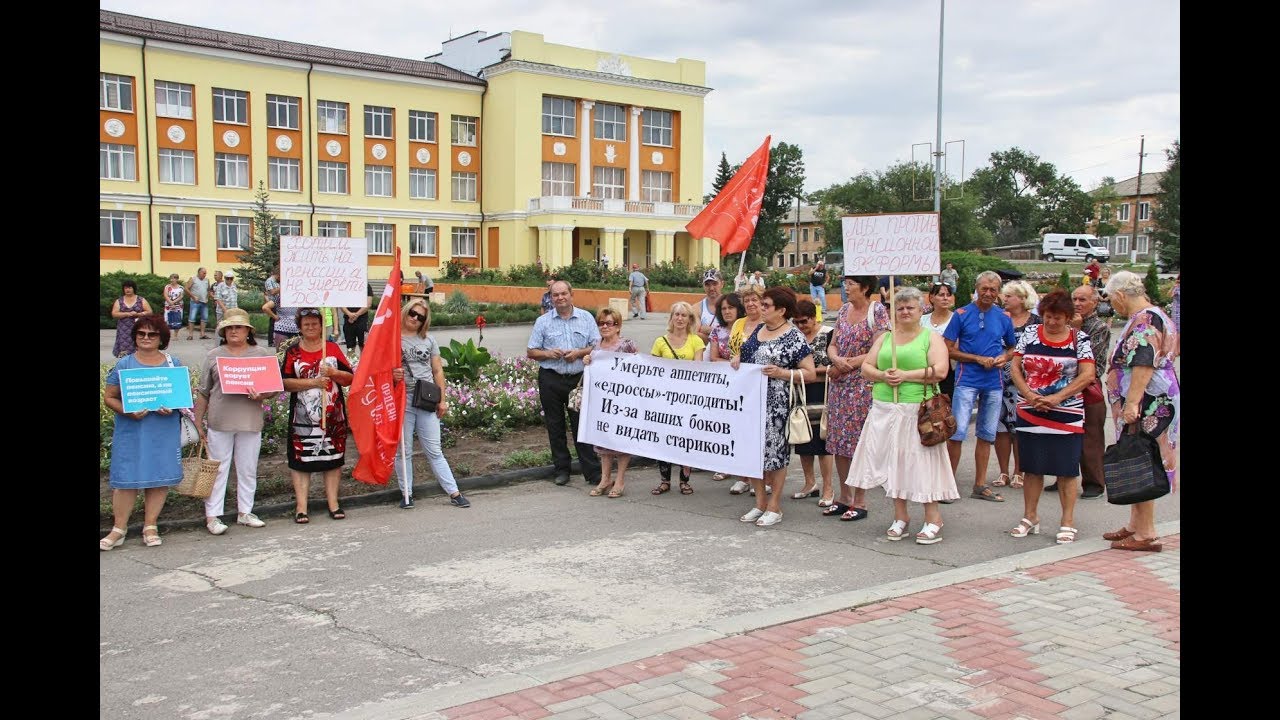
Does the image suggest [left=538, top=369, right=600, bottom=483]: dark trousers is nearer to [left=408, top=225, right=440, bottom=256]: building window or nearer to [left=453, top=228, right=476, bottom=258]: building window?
[left=408, top=225, right=440, bottom=256]: building window

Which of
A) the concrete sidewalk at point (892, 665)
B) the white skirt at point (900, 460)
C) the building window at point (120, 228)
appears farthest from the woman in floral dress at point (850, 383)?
the building window at point (120, 228)

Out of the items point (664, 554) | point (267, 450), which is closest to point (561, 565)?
point (664, 554)

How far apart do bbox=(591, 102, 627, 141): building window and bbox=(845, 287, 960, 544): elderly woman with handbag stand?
61713 millimetres

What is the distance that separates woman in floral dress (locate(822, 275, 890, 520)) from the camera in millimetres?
8984

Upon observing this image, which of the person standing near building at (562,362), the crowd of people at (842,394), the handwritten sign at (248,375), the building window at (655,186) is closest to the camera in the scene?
the crowd of people at (842,394)

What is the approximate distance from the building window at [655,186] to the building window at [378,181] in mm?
16482

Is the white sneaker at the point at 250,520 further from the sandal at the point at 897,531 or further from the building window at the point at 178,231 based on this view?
the building window at the point at 178,231

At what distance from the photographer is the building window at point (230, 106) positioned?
5747cm

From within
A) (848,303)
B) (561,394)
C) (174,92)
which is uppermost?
(174,92)

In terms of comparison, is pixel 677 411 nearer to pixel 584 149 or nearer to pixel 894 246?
pixel 894 246

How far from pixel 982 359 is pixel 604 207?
5651 cm

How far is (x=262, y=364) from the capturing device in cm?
885
